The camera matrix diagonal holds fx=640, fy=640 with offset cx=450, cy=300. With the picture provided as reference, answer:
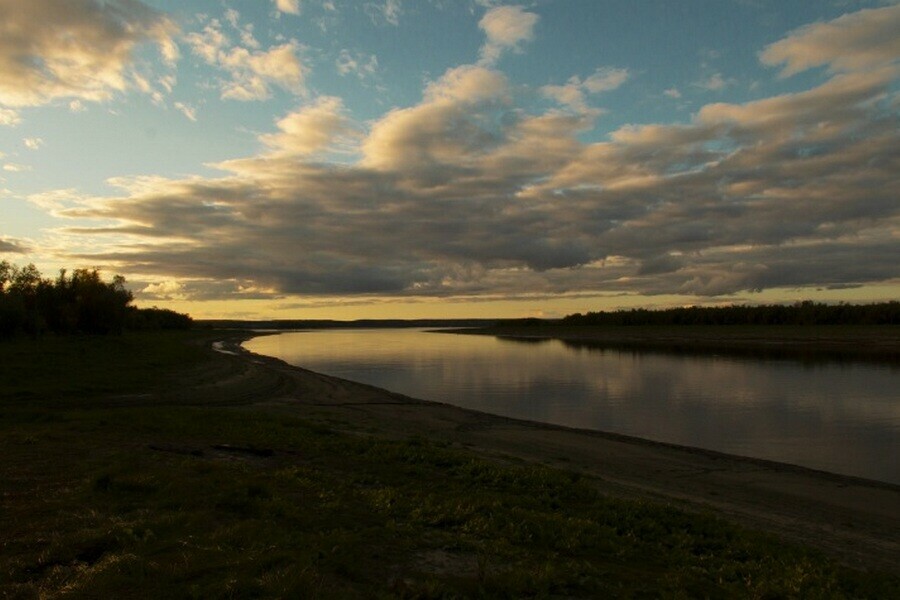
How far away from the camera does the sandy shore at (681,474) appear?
1156cm

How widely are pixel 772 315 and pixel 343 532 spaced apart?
141m

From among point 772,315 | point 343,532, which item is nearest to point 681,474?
point 343,532

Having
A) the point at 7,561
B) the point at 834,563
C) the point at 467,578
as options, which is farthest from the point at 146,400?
the point at 834,563

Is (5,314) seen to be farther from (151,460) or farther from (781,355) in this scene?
(781,355)

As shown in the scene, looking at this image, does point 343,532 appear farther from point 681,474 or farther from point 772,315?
point 772,315

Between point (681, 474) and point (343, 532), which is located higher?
point (343, 532)

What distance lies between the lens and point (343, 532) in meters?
8.11

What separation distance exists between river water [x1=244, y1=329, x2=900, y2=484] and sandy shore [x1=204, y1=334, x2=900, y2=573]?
8.75ft

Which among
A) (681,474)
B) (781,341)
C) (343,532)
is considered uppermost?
(343,532)

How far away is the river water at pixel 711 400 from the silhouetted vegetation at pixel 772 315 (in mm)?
65576

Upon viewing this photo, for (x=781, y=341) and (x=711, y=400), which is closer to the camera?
(x=711, y=400)

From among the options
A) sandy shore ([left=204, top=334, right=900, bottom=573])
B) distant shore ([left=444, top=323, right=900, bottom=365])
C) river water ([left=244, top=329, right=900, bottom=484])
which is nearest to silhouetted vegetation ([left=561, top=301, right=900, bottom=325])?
distant shore ([left=444, top=323, right=900, bottom=365])

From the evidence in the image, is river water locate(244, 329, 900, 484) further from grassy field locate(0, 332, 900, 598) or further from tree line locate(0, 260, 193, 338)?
tree line locate(0, 260, 193, 338)

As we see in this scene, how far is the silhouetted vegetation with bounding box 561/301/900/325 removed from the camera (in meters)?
110
